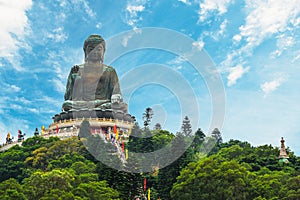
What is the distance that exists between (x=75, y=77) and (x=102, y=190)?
2616 cm

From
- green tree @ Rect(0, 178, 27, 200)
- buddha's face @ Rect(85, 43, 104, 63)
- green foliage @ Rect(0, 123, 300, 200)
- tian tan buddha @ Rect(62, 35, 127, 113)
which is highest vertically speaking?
buddha's face @ Rect(85, 43, 104, 63)

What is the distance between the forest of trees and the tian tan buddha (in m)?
11.8

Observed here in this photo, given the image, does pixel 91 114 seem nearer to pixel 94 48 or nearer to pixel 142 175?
pixel 94 48

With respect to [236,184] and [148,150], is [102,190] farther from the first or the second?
[148,150]

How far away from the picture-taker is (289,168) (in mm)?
24891

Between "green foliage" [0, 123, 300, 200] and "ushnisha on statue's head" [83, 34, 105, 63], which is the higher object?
"ushnisha on statue's head" [83, 34, 105, 63]

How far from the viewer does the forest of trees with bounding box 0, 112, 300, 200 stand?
65.9 feet

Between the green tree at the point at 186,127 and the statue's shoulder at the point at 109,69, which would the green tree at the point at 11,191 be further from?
the green tree at the point at 186,127

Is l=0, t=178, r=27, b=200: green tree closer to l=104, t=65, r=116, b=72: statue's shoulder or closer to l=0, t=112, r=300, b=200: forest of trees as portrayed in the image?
l=0, t=112, r=300, b=200: forest of trees

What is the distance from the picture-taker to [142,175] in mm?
27047

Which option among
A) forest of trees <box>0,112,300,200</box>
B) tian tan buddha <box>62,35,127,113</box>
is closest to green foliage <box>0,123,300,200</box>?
forest of trees <box>0,112,300,200</box>

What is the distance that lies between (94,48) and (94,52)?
47cm

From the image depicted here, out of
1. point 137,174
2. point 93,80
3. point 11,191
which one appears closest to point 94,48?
point 93,80

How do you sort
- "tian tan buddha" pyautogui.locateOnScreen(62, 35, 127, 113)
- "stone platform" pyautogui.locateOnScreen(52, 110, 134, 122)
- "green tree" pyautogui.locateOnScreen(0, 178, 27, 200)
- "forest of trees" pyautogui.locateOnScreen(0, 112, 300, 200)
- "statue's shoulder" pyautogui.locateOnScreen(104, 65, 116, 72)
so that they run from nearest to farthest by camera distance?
1. "green tree" pyautogui.locateOnScreen(0, 178, 27, 200)
2. "forest of trees" pyautogui.locateOnScreen(0, 112, 300, 200)
3. "stone platform" pyautogui.locateOnScreen(52, 110, 134, 122)
4. "tian tan buddha" pyautogui.locateOnScreen(62, 35, 127, 113)
5. "statue's shoulder" pyautogui.locateOnScreen(104, 65, 116, 72)
